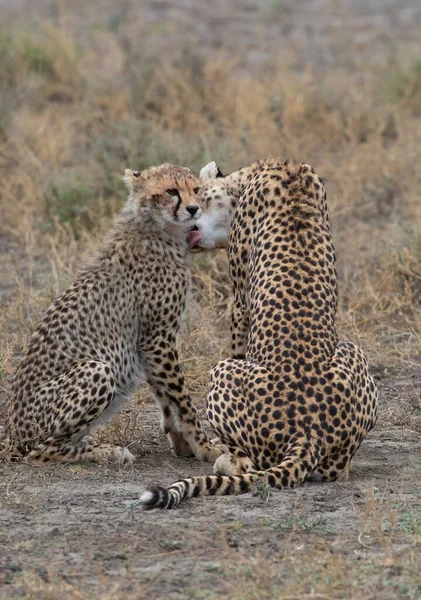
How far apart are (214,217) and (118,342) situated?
795mm

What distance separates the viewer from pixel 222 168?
918cm

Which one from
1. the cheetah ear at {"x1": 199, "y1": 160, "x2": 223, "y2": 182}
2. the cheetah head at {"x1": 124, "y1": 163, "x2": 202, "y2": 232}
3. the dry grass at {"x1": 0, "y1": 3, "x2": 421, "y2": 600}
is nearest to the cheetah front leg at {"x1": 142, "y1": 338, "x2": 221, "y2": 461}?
the dry grass at {"x1": 0, "y1": 3, "x2": 421, "y2": 600}

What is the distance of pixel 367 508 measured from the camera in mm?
4430

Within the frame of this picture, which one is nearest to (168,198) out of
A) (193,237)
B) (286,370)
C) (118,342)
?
(193,237)

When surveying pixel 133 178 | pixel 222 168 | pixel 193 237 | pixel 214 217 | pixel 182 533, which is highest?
pixel 222 168

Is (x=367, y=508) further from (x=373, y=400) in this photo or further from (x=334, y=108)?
(x=334, y=108)

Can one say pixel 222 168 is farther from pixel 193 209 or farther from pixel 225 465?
pixel 225 465

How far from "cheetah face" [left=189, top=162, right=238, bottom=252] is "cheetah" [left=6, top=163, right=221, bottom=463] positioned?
55 millimetres

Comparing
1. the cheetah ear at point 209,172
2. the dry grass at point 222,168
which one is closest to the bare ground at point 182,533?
the dry grass at point 222,168

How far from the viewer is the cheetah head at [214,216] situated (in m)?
6.07

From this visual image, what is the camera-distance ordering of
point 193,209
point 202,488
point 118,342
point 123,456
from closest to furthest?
point 202,488
point 123,456
point 118,342
point 193,209

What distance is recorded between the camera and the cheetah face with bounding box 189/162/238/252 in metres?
6.07

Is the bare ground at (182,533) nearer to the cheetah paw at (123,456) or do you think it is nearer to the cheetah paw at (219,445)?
the cheetah paw at (123,456)

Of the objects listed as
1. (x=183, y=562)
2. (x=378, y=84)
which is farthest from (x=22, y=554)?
(x=378, y=84)
